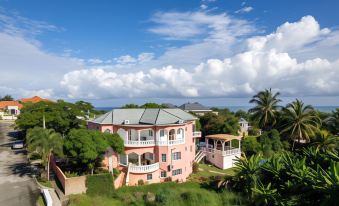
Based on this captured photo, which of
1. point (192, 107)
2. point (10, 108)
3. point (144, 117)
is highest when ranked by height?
point (144, 117)

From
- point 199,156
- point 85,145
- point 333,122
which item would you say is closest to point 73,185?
point 85,145

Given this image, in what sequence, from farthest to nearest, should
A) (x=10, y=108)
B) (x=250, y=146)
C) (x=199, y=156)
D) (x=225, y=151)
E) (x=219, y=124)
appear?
1. (x=10, y=108)
2. (x=219, y=124)
3. (x=250, y=146)
4. (x=199, y=156)
5. (x=225, y=151)

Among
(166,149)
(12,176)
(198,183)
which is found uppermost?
(166,149)

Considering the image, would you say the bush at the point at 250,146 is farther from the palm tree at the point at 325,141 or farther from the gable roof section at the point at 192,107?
the gable roof section at the point at 192,107

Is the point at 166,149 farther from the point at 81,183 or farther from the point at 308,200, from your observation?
the point at 308,200

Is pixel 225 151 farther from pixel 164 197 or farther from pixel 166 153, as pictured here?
pixel 164 197

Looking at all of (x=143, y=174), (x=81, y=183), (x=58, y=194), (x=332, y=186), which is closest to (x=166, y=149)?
(x=143, y=174)
